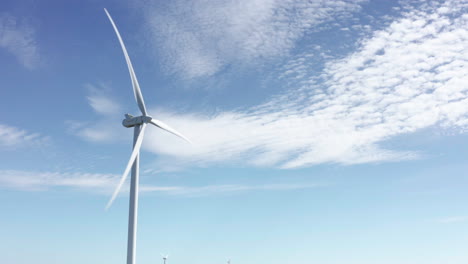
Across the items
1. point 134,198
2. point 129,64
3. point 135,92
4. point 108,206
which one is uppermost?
point 129,64

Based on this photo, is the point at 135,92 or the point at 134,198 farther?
the point at 135,92

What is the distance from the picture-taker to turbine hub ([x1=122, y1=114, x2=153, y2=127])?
177 ft

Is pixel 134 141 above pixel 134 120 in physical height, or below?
below

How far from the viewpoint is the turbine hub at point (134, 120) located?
5394 cm

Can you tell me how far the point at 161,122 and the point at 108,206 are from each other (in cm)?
2206

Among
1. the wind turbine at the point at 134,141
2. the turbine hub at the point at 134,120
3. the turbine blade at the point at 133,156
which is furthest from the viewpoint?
the turbine hub at the point at 134,120

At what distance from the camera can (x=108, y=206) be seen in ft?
120

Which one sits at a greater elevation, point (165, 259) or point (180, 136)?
point (180, 136)

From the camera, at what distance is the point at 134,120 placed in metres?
54.6

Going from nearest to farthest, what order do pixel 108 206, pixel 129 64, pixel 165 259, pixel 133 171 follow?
1. pixel 108 206
2. pixel 133 171
3. pixel 129 64
4. pixel 165 259

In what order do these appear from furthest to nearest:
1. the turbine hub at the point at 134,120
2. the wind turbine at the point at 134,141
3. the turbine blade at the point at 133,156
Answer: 1. the turbine hub at the point at 134,120
2. the wind turbine at the point at 134,141
3. the turbine blade at the point at 133,156

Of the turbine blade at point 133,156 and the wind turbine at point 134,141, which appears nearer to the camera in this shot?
the turbine blade at point 133,156

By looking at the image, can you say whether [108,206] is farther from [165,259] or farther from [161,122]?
[165,259]

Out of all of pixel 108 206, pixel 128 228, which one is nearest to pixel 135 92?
pixel 128 228
